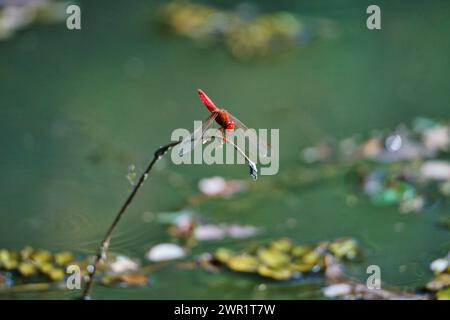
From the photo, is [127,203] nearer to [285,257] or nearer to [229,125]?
[229,125]

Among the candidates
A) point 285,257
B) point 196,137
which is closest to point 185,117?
point 285,257

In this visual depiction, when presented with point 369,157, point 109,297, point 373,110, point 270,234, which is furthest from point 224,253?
point 373,110

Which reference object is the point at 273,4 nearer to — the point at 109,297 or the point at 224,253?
the point at 224,253

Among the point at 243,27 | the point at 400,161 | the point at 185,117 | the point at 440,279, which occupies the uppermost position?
the point at 243,27

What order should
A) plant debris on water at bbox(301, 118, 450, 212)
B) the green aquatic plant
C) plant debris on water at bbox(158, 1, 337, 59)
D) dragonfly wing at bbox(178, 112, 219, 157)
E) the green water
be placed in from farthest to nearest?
plant debris on water at bbox(158, 1, 337, 59)
plant debris on water at bbox(301, 118, 450, 212)
the green water
the green aquatic plant
dragonfly wing at bbox(178, 112, 219, 157)

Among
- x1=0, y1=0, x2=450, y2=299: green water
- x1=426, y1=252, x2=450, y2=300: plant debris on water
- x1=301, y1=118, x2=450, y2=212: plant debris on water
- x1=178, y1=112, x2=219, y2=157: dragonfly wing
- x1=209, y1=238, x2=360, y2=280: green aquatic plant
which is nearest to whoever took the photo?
x1=178, y1=112, x2=219, y2=157: dragonfly wing

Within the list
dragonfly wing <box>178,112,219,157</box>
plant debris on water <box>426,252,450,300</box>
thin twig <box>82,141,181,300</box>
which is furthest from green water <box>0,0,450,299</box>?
dragonfly wing <box>178,112,219,157</box>

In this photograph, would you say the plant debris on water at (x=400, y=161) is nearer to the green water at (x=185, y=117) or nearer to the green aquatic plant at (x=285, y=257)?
the green water at (x=185, y=117)

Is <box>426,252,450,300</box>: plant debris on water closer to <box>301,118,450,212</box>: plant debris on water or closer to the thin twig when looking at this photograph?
<box>301,118,450,212</box>: plant debris on water

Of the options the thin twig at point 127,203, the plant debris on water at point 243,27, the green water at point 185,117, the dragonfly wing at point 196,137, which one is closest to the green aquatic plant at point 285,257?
the green water at point 185,117
